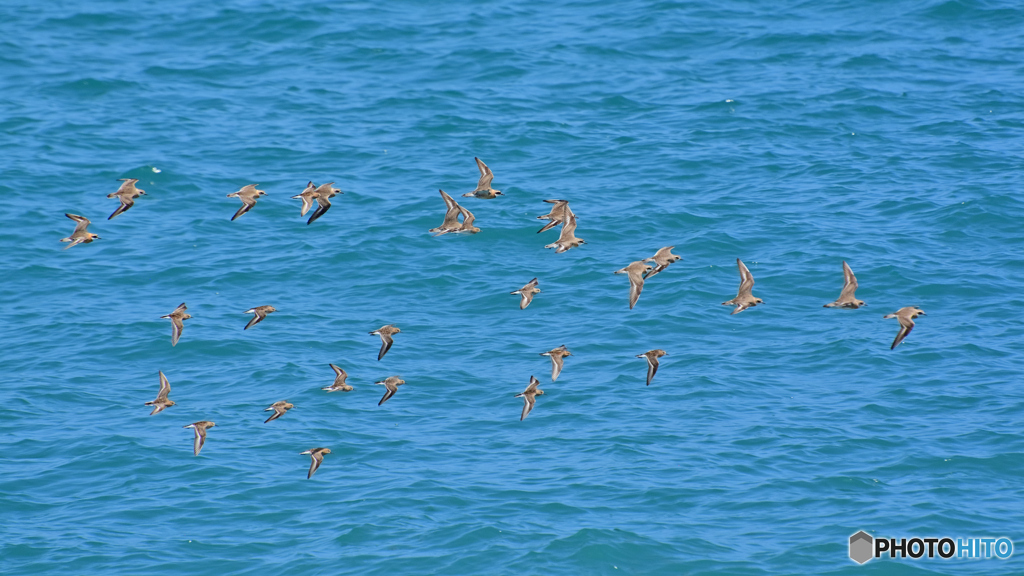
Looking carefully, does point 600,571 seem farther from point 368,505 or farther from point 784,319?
point 784,319

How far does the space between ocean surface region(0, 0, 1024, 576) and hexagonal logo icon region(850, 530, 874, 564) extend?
0.23m

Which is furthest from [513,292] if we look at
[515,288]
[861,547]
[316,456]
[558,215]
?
[515,288]

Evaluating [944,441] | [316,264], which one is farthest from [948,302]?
[316,264]

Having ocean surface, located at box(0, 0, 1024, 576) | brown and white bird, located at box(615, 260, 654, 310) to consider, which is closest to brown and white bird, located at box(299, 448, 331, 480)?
ocean surface, located at box(0, 0, 1024, 576)

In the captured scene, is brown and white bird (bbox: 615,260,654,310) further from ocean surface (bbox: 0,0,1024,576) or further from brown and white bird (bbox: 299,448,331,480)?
brown and white bird (bbox: 299,448,331,480)

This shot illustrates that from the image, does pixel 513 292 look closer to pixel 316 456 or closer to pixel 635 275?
pixel 635 275

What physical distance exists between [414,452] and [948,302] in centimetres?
1379

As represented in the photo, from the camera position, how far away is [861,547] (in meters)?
22.6

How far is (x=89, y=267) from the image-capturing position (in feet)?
108

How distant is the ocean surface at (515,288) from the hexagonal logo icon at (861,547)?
0.75 feet

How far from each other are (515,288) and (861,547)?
38.3ft

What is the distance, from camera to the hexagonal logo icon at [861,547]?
2245cm

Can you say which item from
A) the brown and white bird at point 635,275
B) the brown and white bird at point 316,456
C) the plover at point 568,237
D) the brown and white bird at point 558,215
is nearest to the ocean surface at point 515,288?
the brown and white bird at point 316,456

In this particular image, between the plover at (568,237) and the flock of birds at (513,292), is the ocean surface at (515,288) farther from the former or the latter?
the plover at (568,237)
